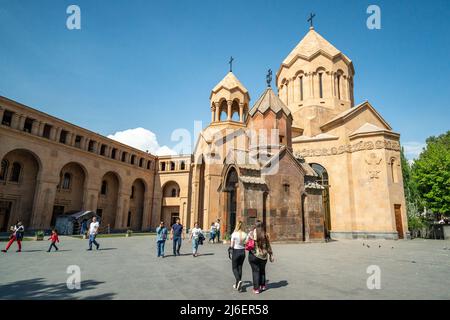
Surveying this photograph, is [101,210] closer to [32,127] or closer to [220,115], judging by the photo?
[32,127]

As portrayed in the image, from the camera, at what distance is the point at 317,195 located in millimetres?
17734

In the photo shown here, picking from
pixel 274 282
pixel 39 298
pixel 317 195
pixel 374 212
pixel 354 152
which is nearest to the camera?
pixel 39 298

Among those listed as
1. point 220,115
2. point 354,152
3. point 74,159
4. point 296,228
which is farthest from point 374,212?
point 74,159

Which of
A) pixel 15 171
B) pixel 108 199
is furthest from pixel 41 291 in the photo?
pixel 108 199

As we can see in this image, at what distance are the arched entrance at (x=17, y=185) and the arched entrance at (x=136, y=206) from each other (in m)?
13.9

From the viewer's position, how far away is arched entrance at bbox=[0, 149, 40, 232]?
83.1 feet

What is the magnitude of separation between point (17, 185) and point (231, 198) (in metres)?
23.4

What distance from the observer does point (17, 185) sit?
2598 centimetres

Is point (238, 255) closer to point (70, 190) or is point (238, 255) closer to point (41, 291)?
point (41, 291)

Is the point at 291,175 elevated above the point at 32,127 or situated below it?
below

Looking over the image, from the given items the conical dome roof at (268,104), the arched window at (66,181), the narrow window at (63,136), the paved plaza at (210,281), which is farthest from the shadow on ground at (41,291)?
the arched window at (66,181)

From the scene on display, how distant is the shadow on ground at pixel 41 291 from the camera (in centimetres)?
509

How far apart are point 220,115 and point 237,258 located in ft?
80.2

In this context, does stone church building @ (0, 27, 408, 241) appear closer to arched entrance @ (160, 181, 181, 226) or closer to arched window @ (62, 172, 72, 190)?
arched window @ (62, 172, 72, 190)
